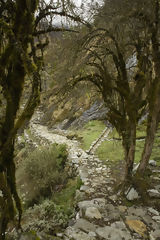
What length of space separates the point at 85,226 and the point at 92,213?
1.38 ft

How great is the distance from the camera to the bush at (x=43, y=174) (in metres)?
6.09

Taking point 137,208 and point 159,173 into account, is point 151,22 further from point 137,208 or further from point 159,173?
point 159,173

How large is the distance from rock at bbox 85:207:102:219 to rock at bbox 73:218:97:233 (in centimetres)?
16

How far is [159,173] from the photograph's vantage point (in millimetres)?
5719

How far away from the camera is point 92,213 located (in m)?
3.95

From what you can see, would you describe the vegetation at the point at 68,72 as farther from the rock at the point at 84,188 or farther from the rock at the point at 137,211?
the rock at the point at 137,211

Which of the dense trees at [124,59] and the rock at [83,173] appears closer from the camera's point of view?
the dense trees at [124,59]

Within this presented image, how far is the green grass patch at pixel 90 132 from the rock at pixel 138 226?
5743 mm

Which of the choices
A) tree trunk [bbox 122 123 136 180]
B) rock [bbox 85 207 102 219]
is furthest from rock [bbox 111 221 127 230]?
tree trunk [bbox 122 123 136 180]

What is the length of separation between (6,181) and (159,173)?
514cm

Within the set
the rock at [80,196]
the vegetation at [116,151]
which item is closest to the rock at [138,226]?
the rock at [80,196]

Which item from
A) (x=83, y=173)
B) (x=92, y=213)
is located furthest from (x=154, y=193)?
(x=83, y=173)

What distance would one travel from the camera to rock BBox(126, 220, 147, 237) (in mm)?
3396

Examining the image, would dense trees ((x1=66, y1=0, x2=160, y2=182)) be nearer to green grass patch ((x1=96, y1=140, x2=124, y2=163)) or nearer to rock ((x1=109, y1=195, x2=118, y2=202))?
rock ((x1=109, y1=195, x2=118, y2=202))
